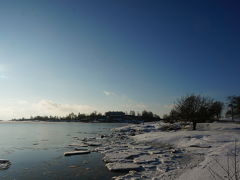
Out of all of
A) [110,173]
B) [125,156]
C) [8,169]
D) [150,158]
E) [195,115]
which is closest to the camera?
[110,173]

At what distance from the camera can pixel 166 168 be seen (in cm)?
1156

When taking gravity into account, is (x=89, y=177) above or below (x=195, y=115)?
below

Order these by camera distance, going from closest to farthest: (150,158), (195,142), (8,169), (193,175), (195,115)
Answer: (193,175)
(8,169)
(150,158)
(195,142)
(195,115)

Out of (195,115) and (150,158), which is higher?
(195,115)

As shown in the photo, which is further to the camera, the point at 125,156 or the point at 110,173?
the point at 125,156

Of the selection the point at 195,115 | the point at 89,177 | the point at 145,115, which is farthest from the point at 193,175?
the point at 145,115

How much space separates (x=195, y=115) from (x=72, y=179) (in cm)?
2924

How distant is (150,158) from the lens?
14539 millimetres

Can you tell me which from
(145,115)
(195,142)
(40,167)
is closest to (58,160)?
(40,167)

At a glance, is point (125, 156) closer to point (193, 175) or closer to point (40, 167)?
point (40, 167)

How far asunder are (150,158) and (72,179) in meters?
6.16

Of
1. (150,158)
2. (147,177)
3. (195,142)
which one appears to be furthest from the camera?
(195,142)

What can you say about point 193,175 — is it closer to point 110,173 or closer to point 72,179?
point 110,173

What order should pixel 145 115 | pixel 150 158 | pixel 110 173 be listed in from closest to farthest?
1. pixel 110 173
2. pixel 150 158
3. pixel 145 115
